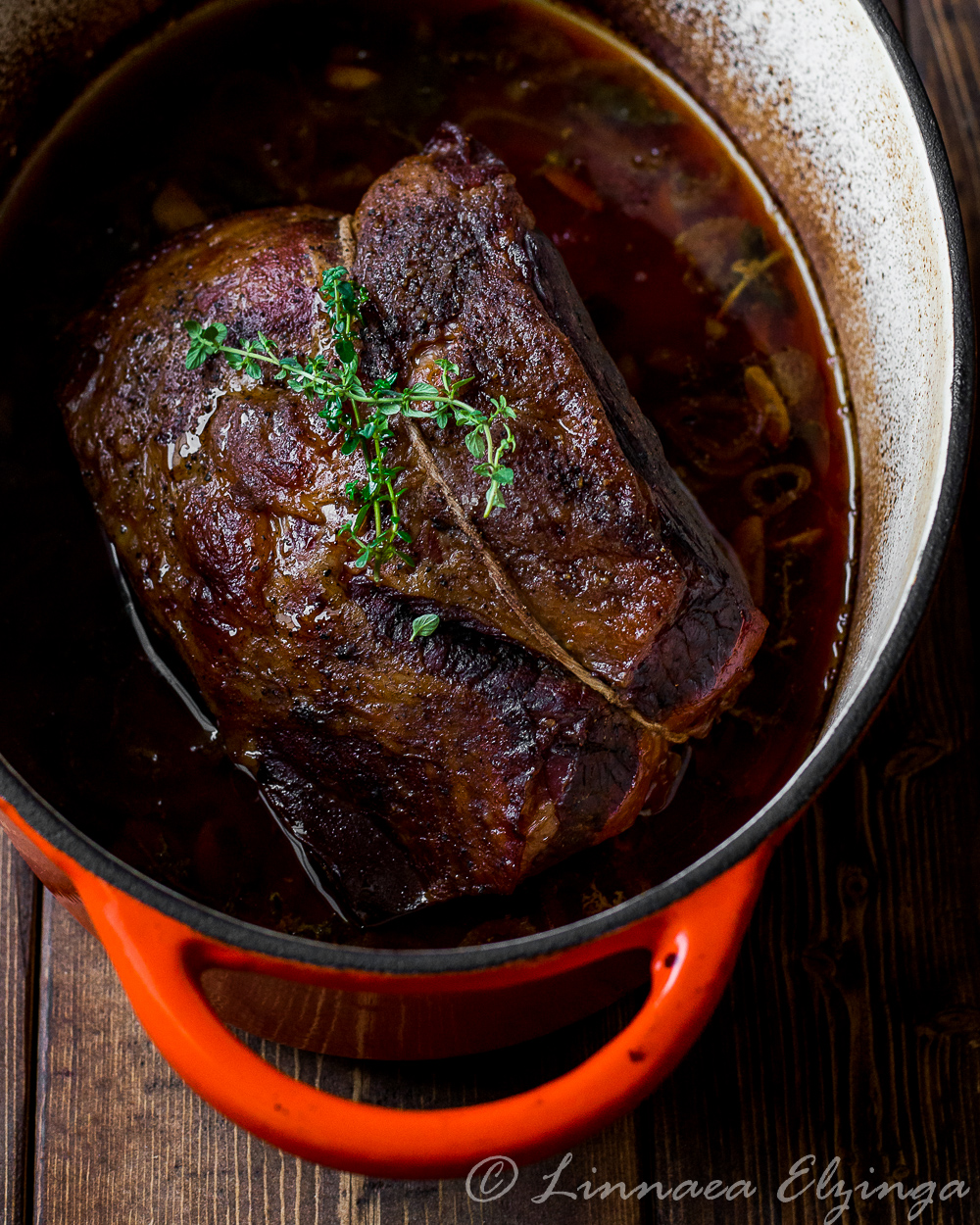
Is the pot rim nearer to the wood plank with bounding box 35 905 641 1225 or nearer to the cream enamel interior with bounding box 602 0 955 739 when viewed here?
the cream enamel interior with bounding box 602 0 955 739

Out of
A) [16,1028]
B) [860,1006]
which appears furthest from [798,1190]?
[16,1028]

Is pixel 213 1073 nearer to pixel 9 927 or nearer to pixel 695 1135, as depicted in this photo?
pixel 9 927

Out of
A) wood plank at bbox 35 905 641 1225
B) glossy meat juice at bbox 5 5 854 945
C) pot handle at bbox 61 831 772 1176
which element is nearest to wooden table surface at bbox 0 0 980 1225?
wood plank at bbox 35 905 641 1225

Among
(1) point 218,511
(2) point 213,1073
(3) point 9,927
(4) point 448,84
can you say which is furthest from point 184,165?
(2) point 213,1073

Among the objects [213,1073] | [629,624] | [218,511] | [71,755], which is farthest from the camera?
[71,755]

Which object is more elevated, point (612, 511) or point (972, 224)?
point (972, 224)

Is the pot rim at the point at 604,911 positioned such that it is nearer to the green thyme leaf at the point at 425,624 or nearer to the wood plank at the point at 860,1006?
the green thyme leaf at the point at 425,624

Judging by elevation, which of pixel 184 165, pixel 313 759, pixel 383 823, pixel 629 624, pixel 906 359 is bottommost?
pixel 383 823
